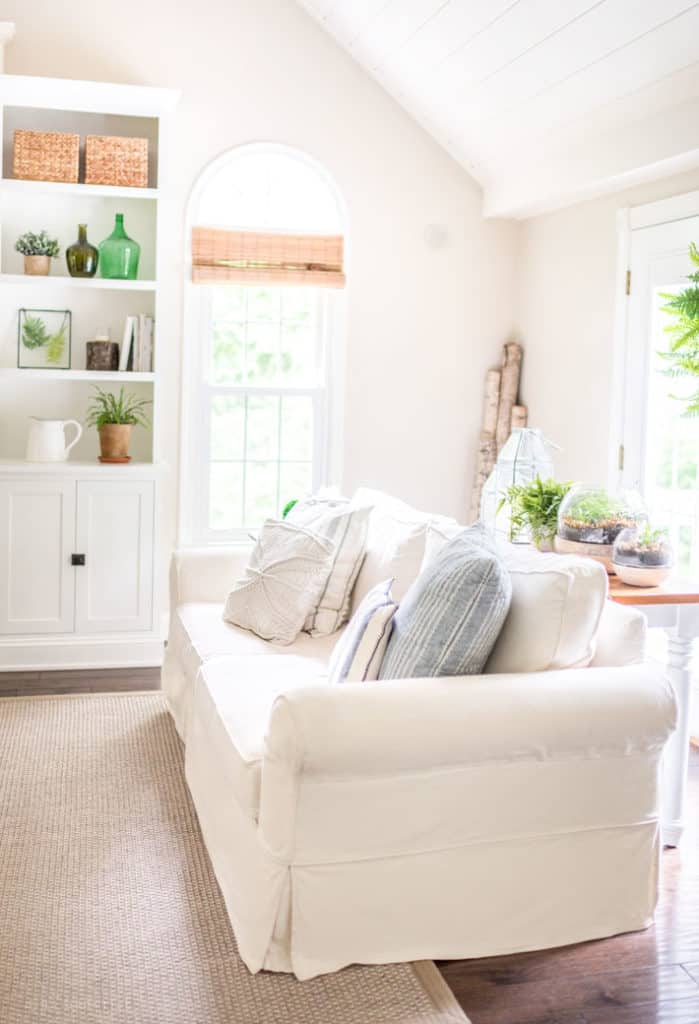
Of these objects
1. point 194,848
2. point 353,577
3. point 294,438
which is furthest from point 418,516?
point 294,438

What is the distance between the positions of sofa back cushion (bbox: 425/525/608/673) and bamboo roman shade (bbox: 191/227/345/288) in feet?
10.3

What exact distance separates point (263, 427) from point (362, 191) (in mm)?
1301

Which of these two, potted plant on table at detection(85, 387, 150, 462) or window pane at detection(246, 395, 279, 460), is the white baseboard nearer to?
potted plant on table at detection(85, 387, 150, 462)

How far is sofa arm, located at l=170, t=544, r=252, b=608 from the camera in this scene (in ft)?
13.7

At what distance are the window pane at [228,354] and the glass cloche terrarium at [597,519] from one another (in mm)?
2703

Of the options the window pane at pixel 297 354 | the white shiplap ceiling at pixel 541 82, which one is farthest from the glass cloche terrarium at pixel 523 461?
the window pane at pixel 297 354

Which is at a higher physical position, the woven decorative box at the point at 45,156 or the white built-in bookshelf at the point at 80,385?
the woven decorative box at the point at 45,156

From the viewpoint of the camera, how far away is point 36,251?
16.5 ft

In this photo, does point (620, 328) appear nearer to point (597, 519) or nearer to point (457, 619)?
point (597, 519)

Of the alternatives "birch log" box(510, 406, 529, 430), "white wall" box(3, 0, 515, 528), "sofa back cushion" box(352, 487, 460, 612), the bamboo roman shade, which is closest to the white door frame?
"birch log" box(510, 406, 529, 430)

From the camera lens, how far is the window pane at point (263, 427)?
5652mm

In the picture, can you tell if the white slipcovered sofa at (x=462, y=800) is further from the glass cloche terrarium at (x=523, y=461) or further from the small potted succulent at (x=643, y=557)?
the glass cloche terrarium at (x=523, y=461)

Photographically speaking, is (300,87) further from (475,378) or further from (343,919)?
(343,919)

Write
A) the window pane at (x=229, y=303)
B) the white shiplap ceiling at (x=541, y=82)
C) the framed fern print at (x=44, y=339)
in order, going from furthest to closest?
the window pane at (x=229, y=303) → the framed fern print at (x=44, y=339) → the white shiplap ceiling at (x=541, y=82)
